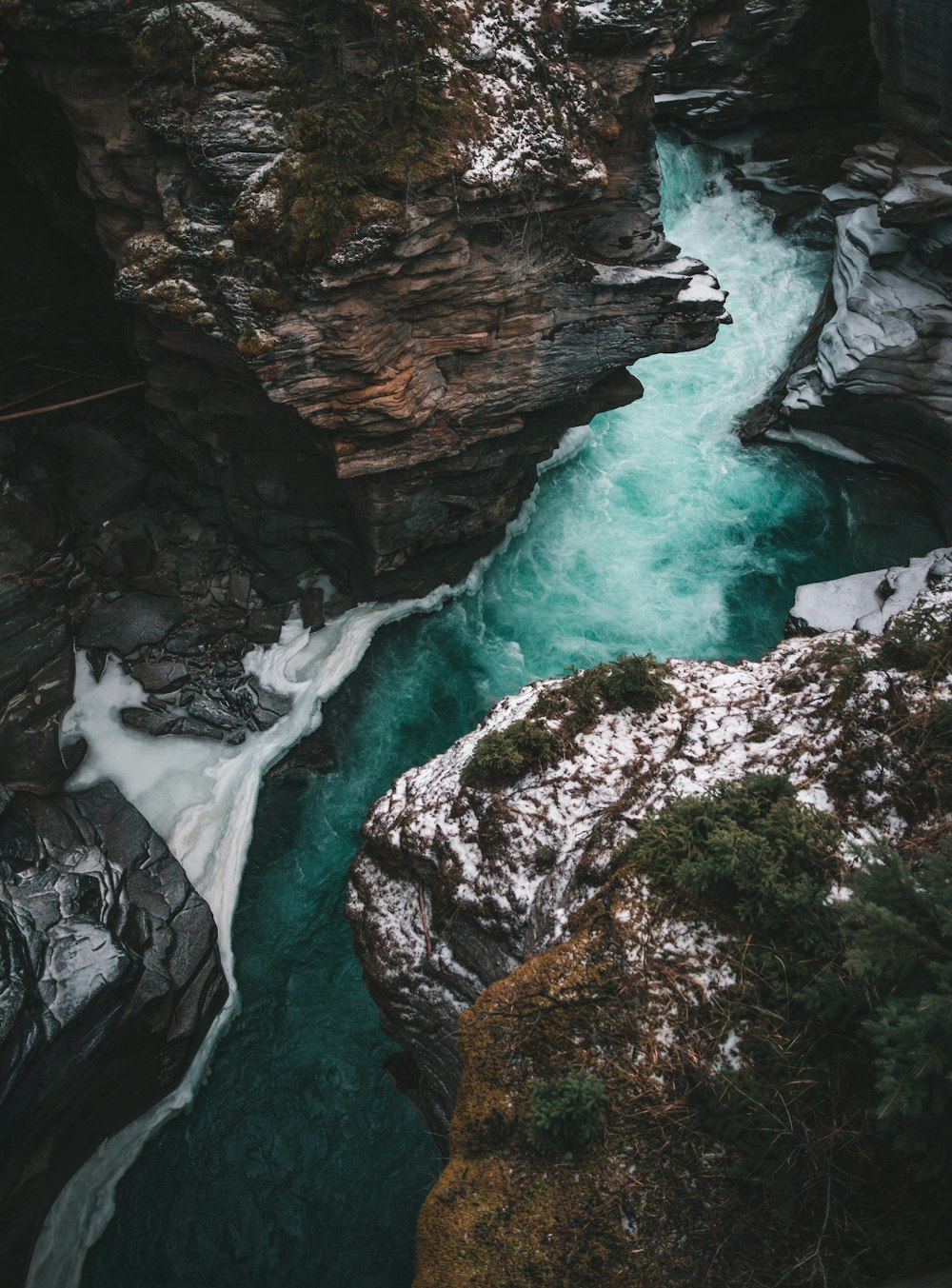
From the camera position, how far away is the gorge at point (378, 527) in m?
11.6

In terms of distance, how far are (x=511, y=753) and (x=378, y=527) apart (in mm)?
8467

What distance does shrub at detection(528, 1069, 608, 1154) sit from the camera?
5652mm

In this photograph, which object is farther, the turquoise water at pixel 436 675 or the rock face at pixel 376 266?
the turquoise water at pixel 436 675

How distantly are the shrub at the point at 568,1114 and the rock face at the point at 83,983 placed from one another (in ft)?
25.5

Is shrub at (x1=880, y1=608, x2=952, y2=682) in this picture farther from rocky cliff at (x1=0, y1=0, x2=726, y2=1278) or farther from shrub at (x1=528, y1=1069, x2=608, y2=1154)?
rocky cliff at (x1=0, y1=0, x2=726, y2=1278)

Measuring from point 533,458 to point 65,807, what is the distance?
12169 millimetres

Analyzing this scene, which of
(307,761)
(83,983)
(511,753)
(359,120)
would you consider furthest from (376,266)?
(83,983)

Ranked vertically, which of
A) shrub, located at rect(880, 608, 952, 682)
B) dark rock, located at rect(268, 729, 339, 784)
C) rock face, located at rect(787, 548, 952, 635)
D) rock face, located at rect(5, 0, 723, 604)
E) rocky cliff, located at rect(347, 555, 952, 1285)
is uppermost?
rock face, located at rect(5, 0, 723, 604)

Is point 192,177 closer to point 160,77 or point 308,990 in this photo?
point 160,77

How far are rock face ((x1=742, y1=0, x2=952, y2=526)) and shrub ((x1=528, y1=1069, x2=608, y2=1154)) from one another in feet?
59.2

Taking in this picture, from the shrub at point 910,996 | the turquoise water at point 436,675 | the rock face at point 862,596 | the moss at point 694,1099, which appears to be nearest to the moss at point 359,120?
the turquoise water at point 436,675

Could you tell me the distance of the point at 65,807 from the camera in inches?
558

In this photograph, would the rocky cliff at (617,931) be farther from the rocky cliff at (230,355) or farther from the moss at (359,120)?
the moss at (359,120)

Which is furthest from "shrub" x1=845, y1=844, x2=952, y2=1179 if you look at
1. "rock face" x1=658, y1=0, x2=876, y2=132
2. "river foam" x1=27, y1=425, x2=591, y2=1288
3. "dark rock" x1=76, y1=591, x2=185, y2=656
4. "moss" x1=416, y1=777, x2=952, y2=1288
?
"rock face" x1=658, y1=0, x2=876, y2=132
